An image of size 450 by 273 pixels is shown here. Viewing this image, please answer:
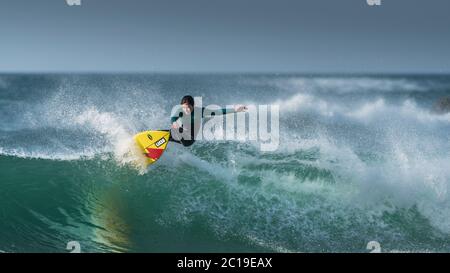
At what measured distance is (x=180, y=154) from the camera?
909 centimetres

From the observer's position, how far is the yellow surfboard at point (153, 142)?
762cm

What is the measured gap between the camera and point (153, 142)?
302 inches

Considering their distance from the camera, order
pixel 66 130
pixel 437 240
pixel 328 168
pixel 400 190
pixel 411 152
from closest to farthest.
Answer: pixel 437 240 → pixel 400 190 → pixel 328 168 → pixel 411 152 → pixel 66 130

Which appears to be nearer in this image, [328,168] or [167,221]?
[167,221]

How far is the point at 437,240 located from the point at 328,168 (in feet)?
7.95

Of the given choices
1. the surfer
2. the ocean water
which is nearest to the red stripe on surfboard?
the surfer

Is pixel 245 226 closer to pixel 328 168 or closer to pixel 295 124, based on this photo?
pixel 328 168

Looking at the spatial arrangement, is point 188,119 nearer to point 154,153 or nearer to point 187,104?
point 187,104

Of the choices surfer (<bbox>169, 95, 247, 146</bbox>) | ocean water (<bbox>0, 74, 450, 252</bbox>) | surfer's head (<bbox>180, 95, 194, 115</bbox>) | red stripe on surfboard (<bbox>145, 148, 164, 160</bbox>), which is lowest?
ocean water (<bbox>0, 74, 450, 252</bbox>)

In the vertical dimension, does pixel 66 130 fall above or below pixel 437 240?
above

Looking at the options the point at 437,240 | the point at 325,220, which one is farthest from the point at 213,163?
the point at 437,240

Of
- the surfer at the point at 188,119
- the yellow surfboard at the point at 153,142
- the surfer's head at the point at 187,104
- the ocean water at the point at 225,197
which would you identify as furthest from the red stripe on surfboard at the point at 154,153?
the surfer's head at the point at 187,104

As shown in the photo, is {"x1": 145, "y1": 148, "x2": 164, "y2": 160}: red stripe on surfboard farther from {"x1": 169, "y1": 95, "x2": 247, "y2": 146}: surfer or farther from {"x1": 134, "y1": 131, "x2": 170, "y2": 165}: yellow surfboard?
{"x1": 169, "y1": 95, "x2": 247, "y2": 146}: surfer

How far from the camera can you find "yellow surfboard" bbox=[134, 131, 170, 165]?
300 inches
